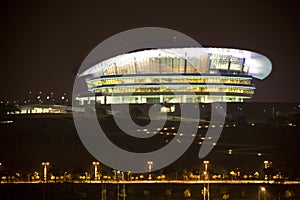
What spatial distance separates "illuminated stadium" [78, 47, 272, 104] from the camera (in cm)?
7431

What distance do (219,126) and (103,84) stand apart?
18590mm

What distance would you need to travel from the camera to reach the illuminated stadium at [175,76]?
244ft

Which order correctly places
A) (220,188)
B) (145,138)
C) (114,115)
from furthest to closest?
(114,115) → (145,138) → (220,188)

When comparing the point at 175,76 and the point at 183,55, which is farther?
the point at 183,55

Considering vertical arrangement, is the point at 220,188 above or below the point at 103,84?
below

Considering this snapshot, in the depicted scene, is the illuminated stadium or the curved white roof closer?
the illuminated stadium

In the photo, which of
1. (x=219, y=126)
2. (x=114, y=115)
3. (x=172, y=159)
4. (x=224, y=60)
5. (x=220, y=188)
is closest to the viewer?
(x=220, y=188)

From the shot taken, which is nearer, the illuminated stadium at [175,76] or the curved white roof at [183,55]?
the illuminated stadium at [175,76]

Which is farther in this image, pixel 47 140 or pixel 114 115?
pixel 114 115

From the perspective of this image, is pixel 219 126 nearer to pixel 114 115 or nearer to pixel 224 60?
pixel 114 115

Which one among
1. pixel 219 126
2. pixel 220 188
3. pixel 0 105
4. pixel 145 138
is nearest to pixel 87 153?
pixel 145 138

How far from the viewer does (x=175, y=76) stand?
2943 inches

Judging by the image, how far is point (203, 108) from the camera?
231ft

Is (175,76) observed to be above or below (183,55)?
below
